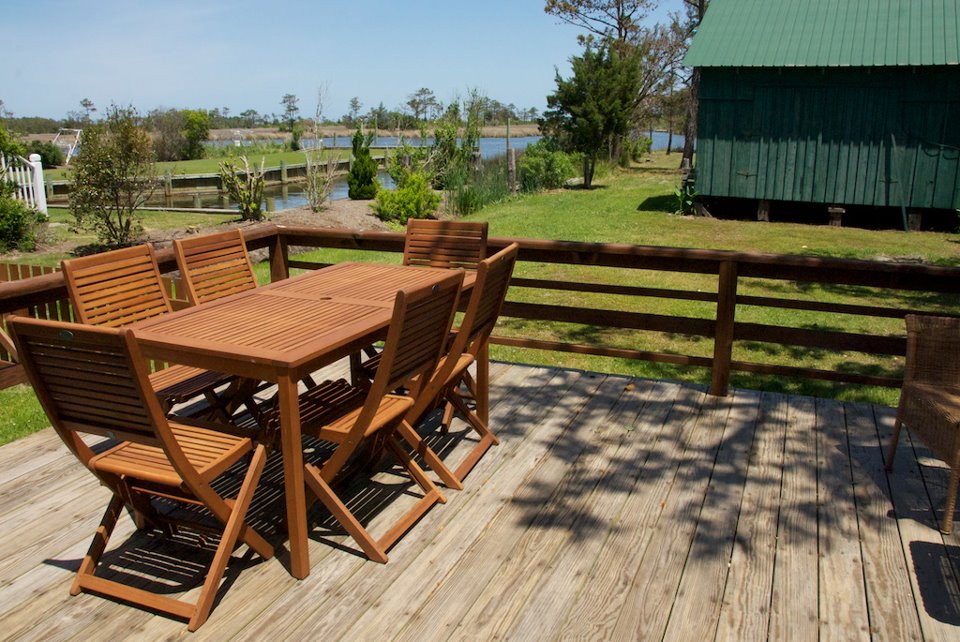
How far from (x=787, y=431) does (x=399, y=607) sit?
8.79ft

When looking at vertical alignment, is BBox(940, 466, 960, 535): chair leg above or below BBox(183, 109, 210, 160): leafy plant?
below

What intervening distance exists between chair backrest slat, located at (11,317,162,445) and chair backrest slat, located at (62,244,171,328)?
3.37 ft

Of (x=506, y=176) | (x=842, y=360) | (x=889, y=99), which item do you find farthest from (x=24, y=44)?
(x=842, y=360)

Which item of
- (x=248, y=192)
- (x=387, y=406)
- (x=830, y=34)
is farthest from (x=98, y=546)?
(x=830, y=34)

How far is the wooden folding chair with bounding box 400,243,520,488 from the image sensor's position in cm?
349

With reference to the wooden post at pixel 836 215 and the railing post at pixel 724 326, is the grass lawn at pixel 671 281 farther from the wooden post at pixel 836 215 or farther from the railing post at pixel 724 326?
the railing post at pixel 724 326

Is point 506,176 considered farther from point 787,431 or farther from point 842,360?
point 787,431

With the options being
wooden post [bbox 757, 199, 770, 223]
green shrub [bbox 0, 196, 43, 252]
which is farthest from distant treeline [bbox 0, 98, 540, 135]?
wooden post [bbox 757, 199, 770, 223]

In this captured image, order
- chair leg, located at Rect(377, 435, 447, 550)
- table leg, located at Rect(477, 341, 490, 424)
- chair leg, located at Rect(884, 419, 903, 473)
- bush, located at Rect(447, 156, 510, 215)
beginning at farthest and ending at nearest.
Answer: bush, located at Rect(447, 156, 510, 215)
table leg, located at Rect(477, 341, 490, 424)
chair leg, located at Rect(884, 419, 903, 473)
chair leg, located at Rect(377, 435, 447, 550)

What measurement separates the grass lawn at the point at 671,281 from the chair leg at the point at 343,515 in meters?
3.38

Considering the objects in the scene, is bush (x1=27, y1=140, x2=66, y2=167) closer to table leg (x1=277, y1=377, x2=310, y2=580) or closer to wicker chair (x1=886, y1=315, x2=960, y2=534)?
table leg (x1=277, y1=377, x2=310, y2=580)

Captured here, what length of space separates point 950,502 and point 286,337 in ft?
9.26

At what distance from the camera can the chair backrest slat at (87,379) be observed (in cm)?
235

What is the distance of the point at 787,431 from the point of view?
4430 mm
